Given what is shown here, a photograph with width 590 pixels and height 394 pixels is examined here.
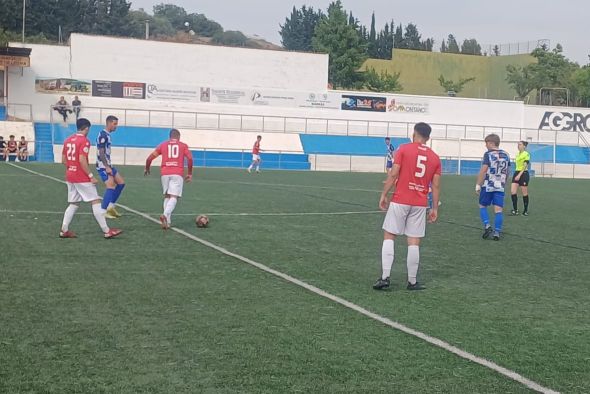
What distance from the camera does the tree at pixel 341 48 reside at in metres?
80.9

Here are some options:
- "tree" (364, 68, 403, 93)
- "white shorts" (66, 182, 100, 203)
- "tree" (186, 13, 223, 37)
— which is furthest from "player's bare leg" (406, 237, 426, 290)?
"tree" (186, 13, 223, 37)

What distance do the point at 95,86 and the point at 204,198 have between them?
36073 millimetres

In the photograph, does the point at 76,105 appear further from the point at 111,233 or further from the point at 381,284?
the point at 381,284

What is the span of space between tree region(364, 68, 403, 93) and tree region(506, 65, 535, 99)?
10856 mm

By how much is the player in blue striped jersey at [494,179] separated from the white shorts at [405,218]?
5606mm

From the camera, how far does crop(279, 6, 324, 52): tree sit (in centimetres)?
12644

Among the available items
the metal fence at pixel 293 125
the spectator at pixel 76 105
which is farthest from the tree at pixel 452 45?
the spectator at pixel 76 105

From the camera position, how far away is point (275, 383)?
537cm

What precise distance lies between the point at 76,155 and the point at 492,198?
744 cm

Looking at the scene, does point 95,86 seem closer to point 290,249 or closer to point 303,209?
point 303,209

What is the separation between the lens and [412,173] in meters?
8.91

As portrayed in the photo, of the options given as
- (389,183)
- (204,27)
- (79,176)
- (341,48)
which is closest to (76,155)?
(79,176)

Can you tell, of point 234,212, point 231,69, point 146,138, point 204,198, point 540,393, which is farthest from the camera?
point 231,69

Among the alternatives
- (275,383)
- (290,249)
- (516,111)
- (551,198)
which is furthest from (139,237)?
(516,111)
